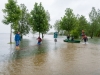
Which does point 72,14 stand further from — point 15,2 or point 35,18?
point 15,2

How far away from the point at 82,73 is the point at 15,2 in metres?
27.0

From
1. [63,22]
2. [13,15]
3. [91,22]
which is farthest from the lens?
[91,22]

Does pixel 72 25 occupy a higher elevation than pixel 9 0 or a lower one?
lower

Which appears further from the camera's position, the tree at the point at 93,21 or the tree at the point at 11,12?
the tree at the point at 93,21

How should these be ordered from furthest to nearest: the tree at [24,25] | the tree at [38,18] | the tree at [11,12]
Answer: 1. the tree at [24,25]
2. the tree at [38,18]
3. the tree at [11,12]

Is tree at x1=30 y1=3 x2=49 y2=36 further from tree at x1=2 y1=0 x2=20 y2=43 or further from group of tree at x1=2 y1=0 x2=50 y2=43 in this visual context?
tree at x1=2 y1=0 x2=20 y2=43

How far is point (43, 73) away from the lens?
7770 mm

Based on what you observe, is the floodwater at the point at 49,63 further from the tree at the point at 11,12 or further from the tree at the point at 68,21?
the tree at the point at 68,21

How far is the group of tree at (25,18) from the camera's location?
31969 millimetres

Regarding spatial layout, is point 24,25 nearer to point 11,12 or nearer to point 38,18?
point 38,18

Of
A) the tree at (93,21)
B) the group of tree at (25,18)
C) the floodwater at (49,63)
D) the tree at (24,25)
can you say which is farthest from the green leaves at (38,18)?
the tree at (93,21)

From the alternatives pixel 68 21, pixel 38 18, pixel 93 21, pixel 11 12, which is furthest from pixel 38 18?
pixel 93 21

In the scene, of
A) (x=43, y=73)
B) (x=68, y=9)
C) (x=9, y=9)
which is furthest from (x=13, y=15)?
(x=43, y=73)

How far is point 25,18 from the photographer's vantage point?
211 ft
